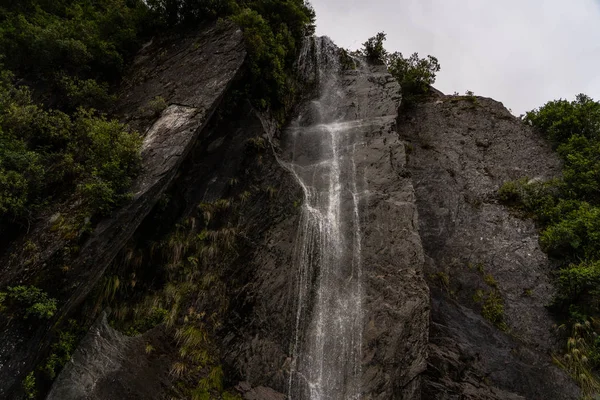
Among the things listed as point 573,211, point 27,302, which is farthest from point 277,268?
point 573,211

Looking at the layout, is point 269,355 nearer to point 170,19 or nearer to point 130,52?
point 130,52

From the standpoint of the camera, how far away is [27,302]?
7.10 metres

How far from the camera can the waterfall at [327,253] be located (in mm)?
8859

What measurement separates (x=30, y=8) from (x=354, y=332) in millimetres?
18044

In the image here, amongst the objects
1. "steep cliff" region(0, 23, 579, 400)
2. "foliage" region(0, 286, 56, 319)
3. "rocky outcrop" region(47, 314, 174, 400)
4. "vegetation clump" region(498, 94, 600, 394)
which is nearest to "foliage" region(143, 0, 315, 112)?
"steep cliff" region(0, 23, 579, 400)

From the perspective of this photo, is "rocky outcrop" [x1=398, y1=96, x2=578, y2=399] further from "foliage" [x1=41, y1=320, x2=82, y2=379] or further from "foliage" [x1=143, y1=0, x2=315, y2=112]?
"foliage" [x1=41, y1=320, x2=82, y2=379]

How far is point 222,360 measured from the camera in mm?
9305

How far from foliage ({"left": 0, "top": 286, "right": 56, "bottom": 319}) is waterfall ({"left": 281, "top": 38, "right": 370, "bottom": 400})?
18.1ft

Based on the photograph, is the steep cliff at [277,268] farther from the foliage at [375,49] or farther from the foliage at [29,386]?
the foliage at [375,49]

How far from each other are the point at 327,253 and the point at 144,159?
5.92 m

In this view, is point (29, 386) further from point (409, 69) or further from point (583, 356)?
point (409, 69)

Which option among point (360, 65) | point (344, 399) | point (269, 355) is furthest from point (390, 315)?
point (360, 65)

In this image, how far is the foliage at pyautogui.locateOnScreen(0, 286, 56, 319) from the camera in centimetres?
696

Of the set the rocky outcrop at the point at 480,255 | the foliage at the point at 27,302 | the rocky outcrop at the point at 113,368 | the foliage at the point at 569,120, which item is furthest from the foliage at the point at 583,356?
the foliage at the point at 27,302
